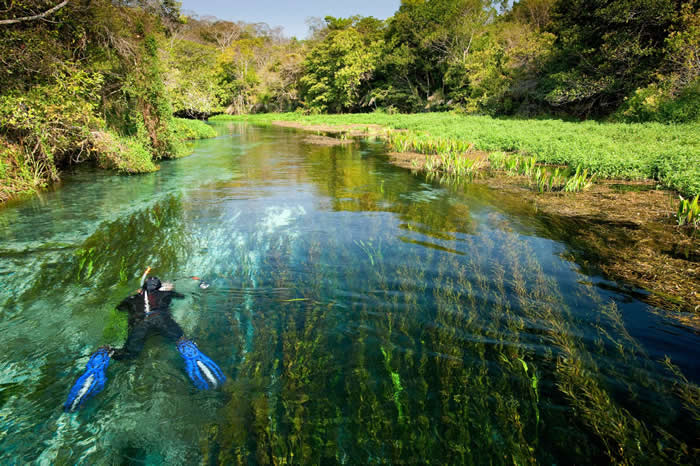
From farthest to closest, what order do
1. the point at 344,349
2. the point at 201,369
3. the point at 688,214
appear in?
the point at 688,214, the point at 344,349, the point at 201,369

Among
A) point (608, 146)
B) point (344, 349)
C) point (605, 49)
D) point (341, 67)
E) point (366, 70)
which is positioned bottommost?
point (344, 349)

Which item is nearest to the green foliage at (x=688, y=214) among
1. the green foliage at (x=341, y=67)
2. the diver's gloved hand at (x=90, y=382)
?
the diver's gloved hand at (x=90, y=382)

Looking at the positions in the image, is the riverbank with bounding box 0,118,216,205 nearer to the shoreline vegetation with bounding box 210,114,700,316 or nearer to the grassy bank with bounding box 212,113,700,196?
the shoreline vegetation with bounding box 210,114,700,316

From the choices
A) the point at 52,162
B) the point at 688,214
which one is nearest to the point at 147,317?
the point at 688,214

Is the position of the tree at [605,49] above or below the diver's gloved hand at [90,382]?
above

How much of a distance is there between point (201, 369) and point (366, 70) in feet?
160

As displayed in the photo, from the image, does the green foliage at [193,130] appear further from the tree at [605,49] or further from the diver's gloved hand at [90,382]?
the tree at [605,49]

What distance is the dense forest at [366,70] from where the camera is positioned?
953cm

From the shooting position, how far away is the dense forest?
9.53 metres

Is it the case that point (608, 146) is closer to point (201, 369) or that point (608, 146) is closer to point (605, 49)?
point (605, 49)

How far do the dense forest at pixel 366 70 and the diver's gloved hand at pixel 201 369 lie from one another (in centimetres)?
936

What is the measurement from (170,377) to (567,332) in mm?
4523

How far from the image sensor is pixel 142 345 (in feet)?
12.5

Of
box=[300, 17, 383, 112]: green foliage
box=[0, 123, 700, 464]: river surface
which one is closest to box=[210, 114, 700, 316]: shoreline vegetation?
box=[0, 123, 700, 464]: river surface
